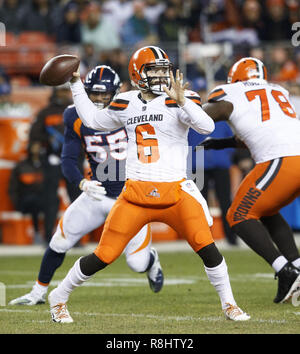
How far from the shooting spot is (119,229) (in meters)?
4.93

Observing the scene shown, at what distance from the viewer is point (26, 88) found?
12867 millimetres

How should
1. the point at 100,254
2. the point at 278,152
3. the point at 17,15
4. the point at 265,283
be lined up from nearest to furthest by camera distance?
the point at 100,254 < the point at 278,152 < the point at 265,283 < the point at 17,15

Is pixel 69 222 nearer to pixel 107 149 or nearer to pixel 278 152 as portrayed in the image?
pixel 107 149

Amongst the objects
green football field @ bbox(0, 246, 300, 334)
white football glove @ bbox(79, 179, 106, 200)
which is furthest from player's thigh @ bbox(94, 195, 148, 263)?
white football glove @ bbox(79, 179, 106, 200)

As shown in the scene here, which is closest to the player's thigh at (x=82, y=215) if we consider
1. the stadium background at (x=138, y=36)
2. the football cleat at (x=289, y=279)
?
the football cleat at (x=289, y=279)

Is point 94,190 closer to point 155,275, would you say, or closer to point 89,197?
point 89,197

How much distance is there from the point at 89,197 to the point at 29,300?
86cm

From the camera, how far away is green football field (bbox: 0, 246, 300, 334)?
476 cm

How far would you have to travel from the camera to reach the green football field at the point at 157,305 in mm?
4758

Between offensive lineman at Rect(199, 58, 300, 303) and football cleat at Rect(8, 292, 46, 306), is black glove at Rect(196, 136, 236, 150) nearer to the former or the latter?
offensive lineman at Rect(199, 58, 300, 303)
